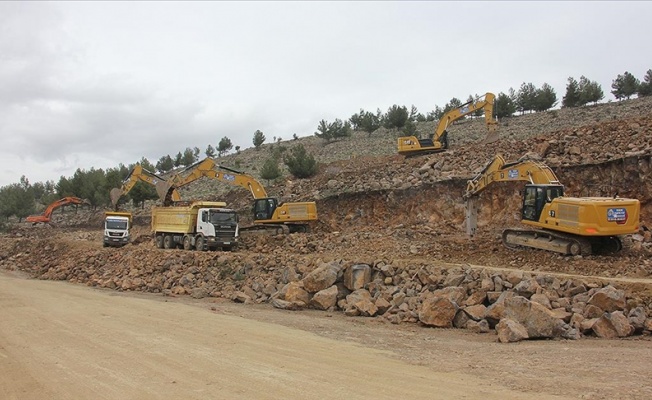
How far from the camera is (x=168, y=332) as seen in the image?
1098cm

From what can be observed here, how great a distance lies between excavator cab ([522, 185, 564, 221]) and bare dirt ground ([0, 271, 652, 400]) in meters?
7.31

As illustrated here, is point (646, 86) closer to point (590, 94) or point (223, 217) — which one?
point (590, 94)

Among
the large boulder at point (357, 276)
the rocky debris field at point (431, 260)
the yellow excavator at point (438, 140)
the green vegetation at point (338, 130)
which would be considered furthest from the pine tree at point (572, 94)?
the large boulder at point (357, 276)

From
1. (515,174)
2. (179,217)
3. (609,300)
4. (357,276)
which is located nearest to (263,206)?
(179,217)

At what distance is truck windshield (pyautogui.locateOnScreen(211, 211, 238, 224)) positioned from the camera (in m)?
24.7

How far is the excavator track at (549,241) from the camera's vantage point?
1559cm

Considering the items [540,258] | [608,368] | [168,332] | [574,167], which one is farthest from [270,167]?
[608,368]

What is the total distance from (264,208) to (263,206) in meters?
0.15

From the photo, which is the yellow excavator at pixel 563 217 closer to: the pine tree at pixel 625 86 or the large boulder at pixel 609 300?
the large boulder at pixel 609 300

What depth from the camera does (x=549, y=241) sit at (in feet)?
55.0

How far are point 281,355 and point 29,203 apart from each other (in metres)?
66.3

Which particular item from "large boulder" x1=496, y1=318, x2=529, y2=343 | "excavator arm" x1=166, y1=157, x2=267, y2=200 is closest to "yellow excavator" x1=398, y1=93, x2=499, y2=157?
"excavator arm" x1=166, y1=157, x2=267, y2=200

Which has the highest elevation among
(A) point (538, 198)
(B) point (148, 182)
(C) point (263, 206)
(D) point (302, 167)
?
(D) point (302, 167)

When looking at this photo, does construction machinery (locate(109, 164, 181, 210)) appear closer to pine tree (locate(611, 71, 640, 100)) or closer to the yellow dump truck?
the yellow dump truck
